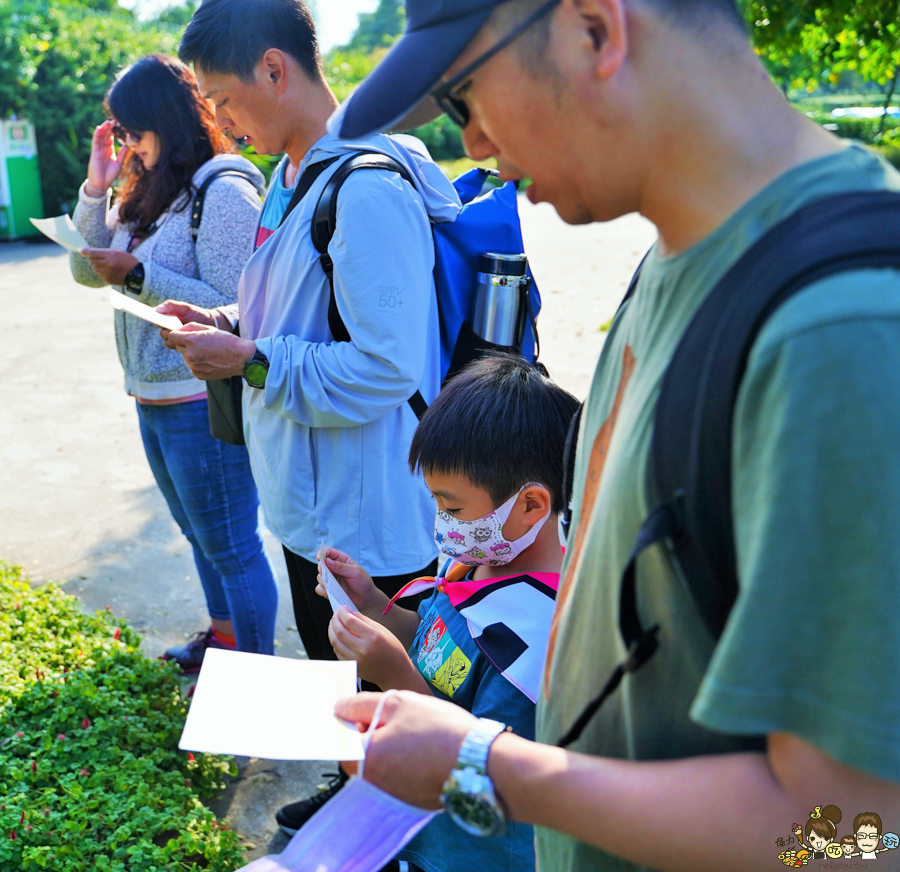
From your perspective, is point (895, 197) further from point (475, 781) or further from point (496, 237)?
point (496, 237)

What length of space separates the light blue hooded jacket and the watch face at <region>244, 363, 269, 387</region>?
0.03 m

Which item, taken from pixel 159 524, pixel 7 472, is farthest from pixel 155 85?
pixel 7 472

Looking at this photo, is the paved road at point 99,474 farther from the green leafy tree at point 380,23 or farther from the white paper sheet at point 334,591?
the green leafy tree at point 380,23

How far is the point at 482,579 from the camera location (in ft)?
6.29

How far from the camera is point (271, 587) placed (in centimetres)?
Answer: 329

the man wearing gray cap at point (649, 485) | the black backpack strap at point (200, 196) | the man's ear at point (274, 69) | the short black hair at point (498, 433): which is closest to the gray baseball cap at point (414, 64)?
the man wearing gray cap at point (649, 485)

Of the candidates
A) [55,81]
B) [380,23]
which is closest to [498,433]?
[55,81]

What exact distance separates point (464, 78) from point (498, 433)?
1.04m

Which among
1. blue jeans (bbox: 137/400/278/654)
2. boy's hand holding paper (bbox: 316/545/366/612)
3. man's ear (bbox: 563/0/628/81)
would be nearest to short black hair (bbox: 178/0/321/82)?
blue jeans (bbox: 137/400/278/654)

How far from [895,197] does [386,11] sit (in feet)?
267

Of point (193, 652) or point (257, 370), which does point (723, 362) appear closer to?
point (257, 370)

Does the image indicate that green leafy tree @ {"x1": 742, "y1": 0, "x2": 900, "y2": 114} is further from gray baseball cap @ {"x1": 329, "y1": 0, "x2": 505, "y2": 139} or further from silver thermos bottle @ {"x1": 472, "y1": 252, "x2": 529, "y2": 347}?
gray baseball cap @ {"x1": 329, "y1": 0, "x2": 505, "y2": 139}

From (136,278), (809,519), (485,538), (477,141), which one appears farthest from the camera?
(136,278)

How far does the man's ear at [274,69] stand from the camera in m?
2.33
